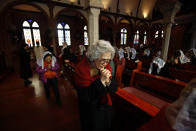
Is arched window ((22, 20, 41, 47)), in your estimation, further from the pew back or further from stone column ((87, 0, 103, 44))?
the pew back

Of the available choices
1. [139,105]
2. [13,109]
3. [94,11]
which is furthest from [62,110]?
[94,11]

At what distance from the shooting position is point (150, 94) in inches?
89.4

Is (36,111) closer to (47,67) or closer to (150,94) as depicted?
(47,67)

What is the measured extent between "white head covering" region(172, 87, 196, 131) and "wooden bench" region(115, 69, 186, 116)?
77cm

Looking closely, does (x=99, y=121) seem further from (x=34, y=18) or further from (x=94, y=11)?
(x=34, y=18)

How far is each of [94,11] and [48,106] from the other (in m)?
3.27

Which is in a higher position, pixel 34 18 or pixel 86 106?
pixel 34 18

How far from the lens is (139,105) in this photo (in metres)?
1.40

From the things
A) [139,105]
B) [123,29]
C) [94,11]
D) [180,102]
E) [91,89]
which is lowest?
[139,105]

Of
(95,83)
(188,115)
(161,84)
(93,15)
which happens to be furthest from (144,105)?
(93,15)

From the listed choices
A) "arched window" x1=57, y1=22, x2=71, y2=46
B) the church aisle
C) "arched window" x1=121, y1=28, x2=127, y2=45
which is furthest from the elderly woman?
"arched window" x1=121, y1=28, x2=127, y2=45

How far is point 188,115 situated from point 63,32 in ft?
50.2

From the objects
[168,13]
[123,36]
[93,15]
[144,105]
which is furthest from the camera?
[123,36]

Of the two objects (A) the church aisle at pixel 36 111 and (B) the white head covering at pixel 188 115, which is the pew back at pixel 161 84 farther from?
(A) the church aisle at pixel 36 111
